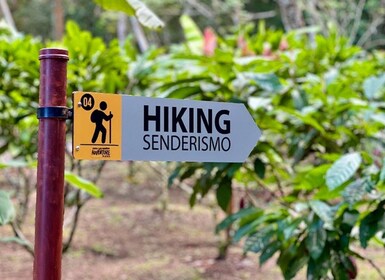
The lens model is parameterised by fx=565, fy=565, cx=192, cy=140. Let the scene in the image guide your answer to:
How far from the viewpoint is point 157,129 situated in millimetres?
1060

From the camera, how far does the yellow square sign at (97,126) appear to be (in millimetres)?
984

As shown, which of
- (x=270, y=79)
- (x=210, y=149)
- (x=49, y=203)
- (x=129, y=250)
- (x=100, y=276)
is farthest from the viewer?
(x=129, y=250)

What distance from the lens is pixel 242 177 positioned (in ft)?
7.54

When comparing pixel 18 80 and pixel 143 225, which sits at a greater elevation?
pixel 18 80

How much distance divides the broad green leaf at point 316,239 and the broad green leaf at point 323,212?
29 millimetres

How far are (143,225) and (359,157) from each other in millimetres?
3170

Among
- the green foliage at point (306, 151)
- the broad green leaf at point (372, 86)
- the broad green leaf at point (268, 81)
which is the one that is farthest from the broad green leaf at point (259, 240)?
the broad green leaf at point (372, 86)

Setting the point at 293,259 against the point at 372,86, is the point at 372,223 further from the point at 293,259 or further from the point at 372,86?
the point at 372,86

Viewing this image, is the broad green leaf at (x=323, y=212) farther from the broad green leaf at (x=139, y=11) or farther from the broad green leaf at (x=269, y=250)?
the broad green leaf at (x=139, y=11)

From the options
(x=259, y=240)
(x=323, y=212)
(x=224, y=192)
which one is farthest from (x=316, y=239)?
(x=224, y=192)

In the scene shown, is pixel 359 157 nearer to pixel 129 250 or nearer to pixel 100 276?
pixel 100 276

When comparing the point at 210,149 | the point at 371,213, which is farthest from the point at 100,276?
the point at 210,149

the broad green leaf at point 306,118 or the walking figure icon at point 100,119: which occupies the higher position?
the broad green leaf at point 306,118

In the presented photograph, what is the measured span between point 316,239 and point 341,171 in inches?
10.4
